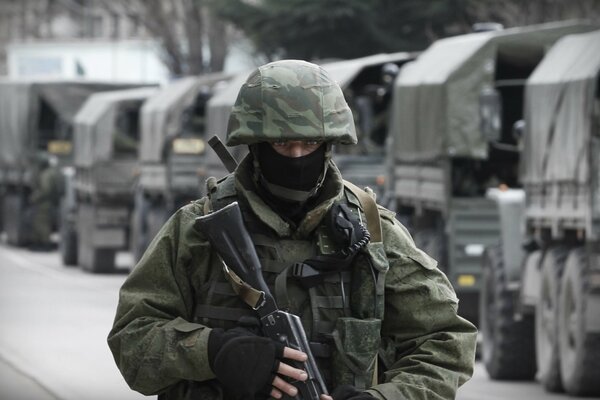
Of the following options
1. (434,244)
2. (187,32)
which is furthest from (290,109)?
(187,32)

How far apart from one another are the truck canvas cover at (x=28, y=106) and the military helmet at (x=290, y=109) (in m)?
31.8

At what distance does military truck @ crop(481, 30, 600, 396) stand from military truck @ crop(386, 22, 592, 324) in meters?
1.12

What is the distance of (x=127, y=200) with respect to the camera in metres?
30.7

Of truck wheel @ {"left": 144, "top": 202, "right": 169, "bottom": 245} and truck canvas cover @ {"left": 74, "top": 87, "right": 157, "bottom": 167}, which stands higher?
truck canvas cover @ {"left": 74, "top": 87, "right": 157, "bottom": 167}

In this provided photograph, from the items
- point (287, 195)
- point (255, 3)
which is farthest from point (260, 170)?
point (255, 3)

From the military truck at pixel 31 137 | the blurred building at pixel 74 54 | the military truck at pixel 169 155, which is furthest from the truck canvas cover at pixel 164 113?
the blurred building at pixel 74 54

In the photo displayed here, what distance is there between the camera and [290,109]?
171 inches

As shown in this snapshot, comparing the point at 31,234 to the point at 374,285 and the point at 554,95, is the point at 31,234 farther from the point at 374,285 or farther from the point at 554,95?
the point at 374,285

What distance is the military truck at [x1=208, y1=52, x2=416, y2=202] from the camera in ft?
71.3

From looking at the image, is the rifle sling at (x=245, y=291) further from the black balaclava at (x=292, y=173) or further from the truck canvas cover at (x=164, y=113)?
the truck canvas cover at (x=164, y=113)

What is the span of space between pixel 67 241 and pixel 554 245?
693 inches

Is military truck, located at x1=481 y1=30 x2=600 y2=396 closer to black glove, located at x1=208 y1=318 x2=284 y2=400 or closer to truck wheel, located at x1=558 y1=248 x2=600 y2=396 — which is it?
truck wheel, located at x1=558 y1=248 x2=600 y2=396

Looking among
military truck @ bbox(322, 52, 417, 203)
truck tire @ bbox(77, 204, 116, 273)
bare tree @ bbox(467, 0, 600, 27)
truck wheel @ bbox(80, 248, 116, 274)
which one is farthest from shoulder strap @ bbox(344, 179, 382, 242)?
bare tree @ bbox(467, 0, 600, 27)

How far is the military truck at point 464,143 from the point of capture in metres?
18.4
